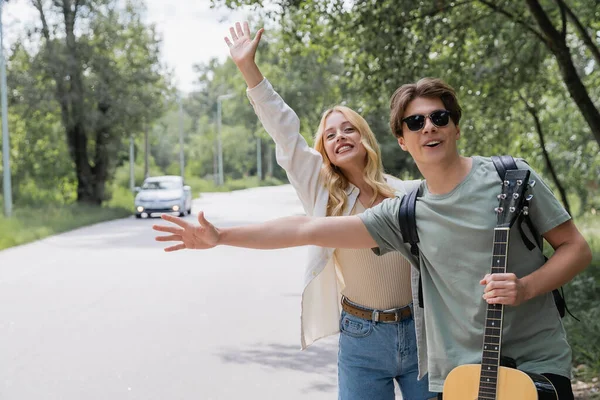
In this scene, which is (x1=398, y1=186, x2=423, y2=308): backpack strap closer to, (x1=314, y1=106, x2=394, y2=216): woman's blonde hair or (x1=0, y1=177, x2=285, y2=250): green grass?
(x1=314, y1=106, x2=394, y2=216): woman's blonde hair

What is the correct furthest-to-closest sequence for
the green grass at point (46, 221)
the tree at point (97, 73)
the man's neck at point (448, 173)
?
1. the tree at point (97, 73)
2. the green grass at point (46, 221)
3. the man's neck at point (448, 173)

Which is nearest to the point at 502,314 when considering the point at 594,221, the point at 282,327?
the point at 282,327

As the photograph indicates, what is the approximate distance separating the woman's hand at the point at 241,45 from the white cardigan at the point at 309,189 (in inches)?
5.1

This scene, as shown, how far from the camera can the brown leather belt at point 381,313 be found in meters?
3.11

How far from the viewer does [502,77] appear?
45.1ft

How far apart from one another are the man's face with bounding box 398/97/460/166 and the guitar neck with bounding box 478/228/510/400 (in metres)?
0.34

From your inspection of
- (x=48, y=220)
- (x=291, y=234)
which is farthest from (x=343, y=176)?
(x=48, y=220)

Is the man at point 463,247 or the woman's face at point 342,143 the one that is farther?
the woman's face at point 342,143

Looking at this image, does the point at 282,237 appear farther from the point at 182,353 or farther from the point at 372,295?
the point at 182,353

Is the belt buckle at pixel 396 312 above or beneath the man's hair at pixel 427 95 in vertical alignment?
beneath

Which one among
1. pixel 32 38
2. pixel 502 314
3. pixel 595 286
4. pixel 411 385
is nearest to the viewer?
pixel 502 314

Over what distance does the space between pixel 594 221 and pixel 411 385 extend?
69.5 feet

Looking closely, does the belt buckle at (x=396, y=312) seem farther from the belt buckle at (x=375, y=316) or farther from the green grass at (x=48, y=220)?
the green grass at (x=48, y=220)

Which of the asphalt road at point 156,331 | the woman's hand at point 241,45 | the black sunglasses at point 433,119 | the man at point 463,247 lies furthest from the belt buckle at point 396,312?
the asphalt road at point 156,331
